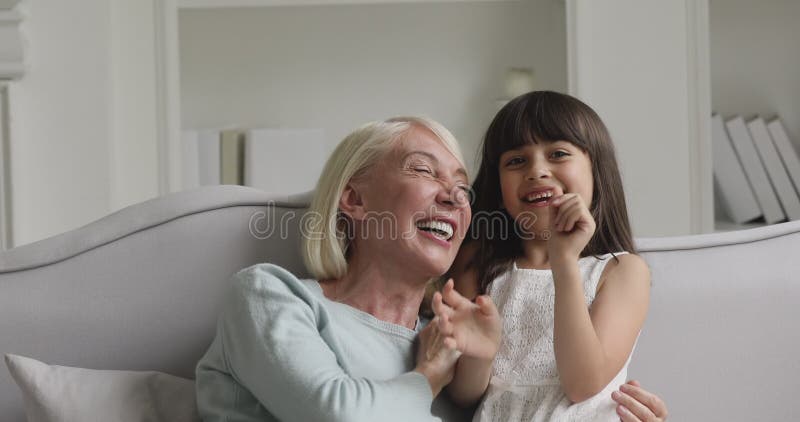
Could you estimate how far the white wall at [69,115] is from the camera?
2.69 metres

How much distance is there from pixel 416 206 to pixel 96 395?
19.7 inches

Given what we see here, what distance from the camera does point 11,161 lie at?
8.76 ft

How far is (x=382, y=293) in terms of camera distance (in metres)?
1.38

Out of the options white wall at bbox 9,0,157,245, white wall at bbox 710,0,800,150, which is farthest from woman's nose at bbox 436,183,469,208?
white wall at bbox 710,0,800,150

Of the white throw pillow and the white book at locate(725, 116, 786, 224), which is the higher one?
the white book at locate(725, 116, 786, 224)

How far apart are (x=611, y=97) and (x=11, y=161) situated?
1694 millimetres

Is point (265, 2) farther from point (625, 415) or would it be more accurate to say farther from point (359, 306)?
point (625, 415)

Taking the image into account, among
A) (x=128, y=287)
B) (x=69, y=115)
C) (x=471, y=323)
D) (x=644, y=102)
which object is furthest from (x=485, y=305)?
(x=69, y=115)

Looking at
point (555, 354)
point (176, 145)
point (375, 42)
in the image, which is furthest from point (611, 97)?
point (555, 354)

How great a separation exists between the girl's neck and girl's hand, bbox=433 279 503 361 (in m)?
0.12

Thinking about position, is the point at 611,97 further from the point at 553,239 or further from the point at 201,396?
the point at 201,396

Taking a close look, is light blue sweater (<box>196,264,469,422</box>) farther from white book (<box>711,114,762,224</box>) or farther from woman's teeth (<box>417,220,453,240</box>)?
white book (<box>711,114,762,224</box>)

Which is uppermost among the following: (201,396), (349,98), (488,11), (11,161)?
(488,11)

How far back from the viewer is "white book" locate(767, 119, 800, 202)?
2836mm
